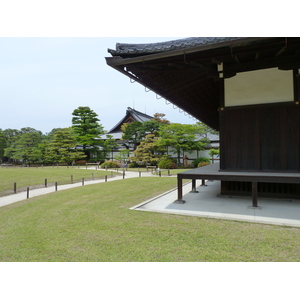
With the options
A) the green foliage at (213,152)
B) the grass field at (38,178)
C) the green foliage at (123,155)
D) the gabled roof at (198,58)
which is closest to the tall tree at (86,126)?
the green foliage at (123,155)

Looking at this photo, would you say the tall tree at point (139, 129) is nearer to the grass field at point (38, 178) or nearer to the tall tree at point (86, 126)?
the tall tree at point (86, 126)

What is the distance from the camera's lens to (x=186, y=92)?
729 cm

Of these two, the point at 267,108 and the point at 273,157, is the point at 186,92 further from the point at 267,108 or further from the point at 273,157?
the point at 273,157

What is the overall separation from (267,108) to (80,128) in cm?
3009

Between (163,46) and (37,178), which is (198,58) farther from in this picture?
(37,178)

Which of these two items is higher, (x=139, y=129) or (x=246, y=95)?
(x=139, y=129)

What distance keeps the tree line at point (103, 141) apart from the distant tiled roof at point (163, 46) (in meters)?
17.9

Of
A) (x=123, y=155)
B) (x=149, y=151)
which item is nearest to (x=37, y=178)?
(x=149, y=151)

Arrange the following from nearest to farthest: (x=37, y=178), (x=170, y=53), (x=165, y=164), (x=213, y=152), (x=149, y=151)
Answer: (x=170, y=53) → (x=37, y=178) → (x=165, y=164) → (x=213, y=152) → (x=149, y=151)

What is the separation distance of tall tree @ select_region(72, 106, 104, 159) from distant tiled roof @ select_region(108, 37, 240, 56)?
2727cm

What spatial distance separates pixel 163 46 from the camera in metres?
4.55

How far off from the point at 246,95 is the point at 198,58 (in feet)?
A: 5.83

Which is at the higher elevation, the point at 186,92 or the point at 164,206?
the point at 186,92

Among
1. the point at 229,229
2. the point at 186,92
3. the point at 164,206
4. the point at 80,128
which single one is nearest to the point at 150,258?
the point at 229,229
